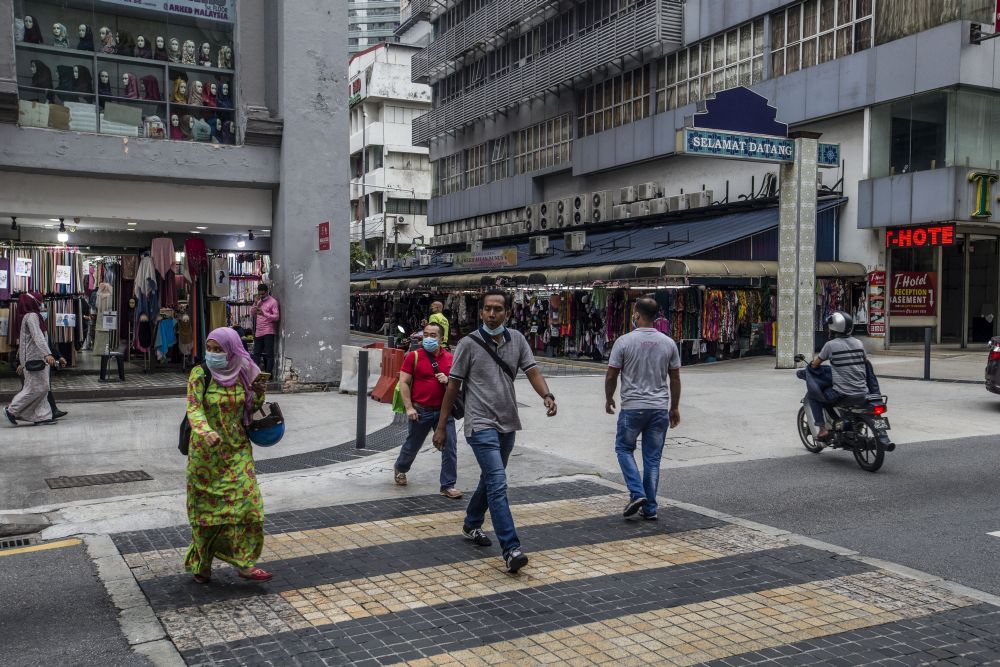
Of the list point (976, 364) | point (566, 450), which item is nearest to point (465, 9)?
point (976, 364)

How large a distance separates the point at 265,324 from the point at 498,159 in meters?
27.5

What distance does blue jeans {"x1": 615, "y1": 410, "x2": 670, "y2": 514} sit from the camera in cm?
696

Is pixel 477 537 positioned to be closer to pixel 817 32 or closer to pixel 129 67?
pixel 129 67

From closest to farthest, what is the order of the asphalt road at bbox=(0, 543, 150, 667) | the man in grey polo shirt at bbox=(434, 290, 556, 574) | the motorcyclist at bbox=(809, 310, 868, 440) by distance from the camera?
the asphalt road at bbox=(0, 543, 150, 667) < the man in grey polo shirt at bbox=(434, 290, 556, 574) < the motorcyclist at bbox=(809, 310, 868, 440)

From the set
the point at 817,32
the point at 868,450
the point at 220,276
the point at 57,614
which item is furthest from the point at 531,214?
the point at 57,614

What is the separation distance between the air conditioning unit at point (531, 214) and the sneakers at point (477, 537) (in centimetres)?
3090

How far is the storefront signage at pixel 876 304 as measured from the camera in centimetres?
2388

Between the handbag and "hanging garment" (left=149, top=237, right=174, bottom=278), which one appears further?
"hanging garment" (left=149, top=237, right=174, bottom=278)

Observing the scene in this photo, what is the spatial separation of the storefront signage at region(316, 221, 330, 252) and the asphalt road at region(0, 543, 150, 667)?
965 centimetres

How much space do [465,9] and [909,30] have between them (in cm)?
2620

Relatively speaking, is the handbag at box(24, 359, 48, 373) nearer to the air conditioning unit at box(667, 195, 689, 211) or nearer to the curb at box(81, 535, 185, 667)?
the curb at box(81, 535, 185, 667)

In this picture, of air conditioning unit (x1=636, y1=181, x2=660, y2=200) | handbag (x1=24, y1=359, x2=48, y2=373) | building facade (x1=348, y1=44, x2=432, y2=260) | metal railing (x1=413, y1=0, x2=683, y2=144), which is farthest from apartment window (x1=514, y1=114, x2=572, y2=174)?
building facade (x1=348, y1=44, x2=432, y2=260)

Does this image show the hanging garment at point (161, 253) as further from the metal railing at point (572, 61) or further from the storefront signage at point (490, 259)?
the metal railing at point (572, 61)

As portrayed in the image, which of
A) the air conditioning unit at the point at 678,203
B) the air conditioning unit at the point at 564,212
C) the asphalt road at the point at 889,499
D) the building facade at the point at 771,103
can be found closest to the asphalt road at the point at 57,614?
the asphalt road at the point at 889,499
